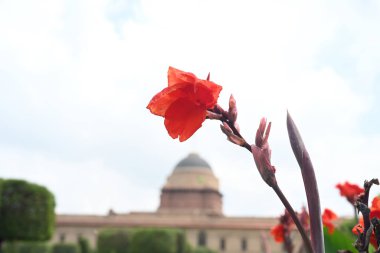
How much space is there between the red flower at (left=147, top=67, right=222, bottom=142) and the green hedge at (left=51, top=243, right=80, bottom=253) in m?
45.5

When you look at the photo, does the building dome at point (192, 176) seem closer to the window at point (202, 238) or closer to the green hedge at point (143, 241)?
the window at point (202, 238)

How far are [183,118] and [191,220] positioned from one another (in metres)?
46.7

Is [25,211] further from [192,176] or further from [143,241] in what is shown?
[192,176]

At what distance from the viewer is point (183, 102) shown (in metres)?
0.86

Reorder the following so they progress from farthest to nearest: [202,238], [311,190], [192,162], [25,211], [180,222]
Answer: [192,162], [180,222], [202,238], [25,211], [311,190]

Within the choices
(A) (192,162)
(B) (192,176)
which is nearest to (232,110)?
(B) (192,176)

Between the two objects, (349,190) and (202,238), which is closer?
(349,190)

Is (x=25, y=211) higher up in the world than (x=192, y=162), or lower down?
lower down

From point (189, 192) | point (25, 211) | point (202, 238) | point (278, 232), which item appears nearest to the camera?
point (278, 232)

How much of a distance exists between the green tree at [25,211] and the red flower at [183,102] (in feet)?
63.5

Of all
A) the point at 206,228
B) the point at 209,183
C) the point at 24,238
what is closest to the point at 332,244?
the point at 24,238

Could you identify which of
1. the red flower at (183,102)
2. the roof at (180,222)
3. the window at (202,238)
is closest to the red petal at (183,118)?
the red flower at (183,102)

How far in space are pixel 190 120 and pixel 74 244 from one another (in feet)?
154

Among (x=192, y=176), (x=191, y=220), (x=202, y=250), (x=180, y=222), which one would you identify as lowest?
(x=202, y=250)
